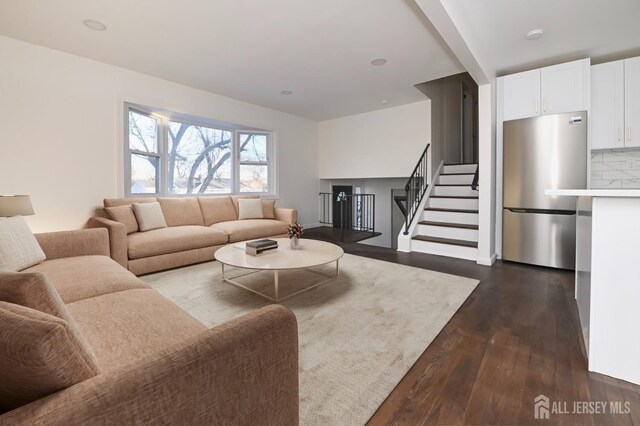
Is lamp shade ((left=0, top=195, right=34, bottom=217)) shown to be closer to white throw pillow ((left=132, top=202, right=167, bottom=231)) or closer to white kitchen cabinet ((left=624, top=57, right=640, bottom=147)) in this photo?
white throw pillow ((left=132, top=202, right=167, bottom=231))

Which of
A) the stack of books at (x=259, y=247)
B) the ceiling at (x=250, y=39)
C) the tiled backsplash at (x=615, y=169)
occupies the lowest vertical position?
the stack of books at (x=259, y=247)

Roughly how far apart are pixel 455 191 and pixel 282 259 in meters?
3.59

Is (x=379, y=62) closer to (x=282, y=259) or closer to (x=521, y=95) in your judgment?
(x=521, y=95)

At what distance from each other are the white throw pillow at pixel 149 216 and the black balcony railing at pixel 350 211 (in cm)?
378

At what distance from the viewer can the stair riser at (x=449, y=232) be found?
4051mm

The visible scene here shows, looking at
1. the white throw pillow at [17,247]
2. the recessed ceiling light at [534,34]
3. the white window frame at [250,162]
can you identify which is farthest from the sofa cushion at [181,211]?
the recessed ceiling light at [534,34]

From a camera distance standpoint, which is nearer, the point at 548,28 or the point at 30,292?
the point at 30,292

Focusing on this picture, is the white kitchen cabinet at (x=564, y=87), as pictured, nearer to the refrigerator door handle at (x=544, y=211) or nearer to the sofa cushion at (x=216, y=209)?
the refrigerator door handle at (x=544, y=211)

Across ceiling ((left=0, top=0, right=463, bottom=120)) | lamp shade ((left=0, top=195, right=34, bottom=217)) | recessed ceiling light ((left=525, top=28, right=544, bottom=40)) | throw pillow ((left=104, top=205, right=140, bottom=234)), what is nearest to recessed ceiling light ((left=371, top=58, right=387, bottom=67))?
ceiling ((left=0, top=0, right=463, bottom=120))

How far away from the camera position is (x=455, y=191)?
4934mm

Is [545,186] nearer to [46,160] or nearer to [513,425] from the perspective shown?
[513,425]

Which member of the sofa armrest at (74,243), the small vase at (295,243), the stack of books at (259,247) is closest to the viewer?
the sofa armrest at (74,243)

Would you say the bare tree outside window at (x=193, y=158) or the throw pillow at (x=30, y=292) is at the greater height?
the bare tree outside window at (x=193, y=158)

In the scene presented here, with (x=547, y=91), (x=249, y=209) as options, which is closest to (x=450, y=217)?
(x=547, y=91)
